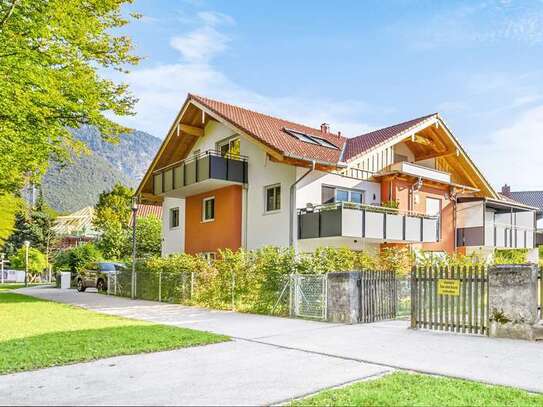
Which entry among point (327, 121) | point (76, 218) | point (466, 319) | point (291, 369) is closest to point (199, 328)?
point (291, 369)

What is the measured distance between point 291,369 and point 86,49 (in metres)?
15.4

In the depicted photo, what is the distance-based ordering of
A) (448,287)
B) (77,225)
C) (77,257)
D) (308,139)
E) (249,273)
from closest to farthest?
1. (448,287)
2. (249,273)
3. (308,139)
4. (77,257)
5. (77,225)

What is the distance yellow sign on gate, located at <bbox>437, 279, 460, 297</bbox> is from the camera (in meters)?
11.4

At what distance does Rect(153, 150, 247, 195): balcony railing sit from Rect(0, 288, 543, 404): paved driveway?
11636 millimetres

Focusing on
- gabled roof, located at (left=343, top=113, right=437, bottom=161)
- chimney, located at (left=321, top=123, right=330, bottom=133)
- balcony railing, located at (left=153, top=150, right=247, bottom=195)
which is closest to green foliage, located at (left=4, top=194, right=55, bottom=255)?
balcony railing, located at (left=153, top=150, right=247, bottom=195)

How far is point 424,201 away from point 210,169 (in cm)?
1150

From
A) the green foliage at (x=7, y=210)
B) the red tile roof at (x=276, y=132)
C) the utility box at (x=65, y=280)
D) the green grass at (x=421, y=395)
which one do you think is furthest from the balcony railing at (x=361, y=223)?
the green foliage at (x=7, y=210)

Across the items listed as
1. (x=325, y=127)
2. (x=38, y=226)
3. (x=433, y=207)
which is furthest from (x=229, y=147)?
(x=38, y=226)

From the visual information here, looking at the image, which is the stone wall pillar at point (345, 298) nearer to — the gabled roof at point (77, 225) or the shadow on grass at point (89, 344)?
the shadow on grass at point (89, 344)

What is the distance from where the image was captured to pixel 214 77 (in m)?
18.3

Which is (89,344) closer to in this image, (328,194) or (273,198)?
(273,198)

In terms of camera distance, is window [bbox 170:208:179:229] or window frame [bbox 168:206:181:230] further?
window [bbox 170:208:179:229]

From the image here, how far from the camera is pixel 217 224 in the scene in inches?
1003

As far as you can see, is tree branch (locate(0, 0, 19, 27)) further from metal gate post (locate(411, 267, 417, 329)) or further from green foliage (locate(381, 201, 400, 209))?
green foliage (locate(381, 201, 400, 209))
